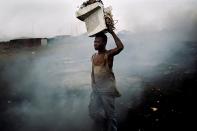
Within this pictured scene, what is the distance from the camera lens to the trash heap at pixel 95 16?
425cm

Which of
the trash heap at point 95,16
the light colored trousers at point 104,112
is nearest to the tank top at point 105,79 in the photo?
the light colored trousers at point 104,112

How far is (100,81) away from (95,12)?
3.46 feet

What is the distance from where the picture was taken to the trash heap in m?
4.25

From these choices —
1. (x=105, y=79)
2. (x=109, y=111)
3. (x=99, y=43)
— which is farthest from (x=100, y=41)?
(x=109, y=111)

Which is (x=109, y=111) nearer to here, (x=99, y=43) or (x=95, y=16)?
(x=99, y=43)

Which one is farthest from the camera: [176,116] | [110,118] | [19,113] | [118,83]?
[118,83]

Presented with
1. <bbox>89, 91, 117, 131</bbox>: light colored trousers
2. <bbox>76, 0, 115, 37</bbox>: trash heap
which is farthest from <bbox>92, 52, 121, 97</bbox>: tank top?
<bbox>76, 0, 115, 37</bbox>: trash heap

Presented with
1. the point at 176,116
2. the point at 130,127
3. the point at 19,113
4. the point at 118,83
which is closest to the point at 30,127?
the point at 19,113

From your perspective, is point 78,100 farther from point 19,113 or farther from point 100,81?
point 100,81

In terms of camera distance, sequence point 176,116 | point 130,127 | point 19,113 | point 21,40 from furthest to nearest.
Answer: point 21,40, point 19,113, point 176,116, point 130,127

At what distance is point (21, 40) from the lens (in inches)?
1227

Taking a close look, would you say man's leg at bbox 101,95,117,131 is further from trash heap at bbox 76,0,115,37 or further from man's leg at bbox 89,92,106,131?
trash heap at bbox 76,0,115,37

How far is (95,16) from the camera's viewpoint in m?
4.36

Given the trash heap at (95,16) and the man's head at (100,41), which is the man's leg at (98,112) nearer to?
the man's head at (100,41)
